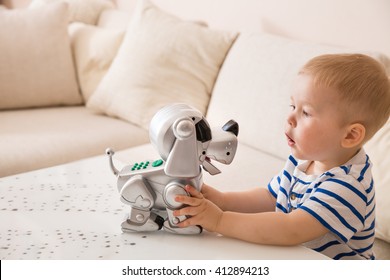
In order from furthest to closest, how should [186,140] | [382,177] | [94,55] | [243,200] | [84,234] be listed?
[94,55], [382,177], [243,200], [84,234], [186,140]

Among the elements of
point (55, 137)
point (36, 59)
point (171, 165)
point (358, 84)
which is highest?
point (358, 84)

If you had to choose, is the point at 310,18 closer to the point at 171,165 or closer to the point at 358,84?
the point at 358,84

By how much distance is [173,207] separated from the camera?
882 millimetres

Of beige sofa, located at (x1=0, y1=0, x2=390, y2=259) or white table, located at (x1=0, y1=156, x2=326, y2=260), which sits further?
beige sofa, located at (x1=0, y1=0, x2=390, y2=259)

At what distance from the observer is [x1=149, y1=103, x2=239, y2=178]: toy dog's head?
0.81m

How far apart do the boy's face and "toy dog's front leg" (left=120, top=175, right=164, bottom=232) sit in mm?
304

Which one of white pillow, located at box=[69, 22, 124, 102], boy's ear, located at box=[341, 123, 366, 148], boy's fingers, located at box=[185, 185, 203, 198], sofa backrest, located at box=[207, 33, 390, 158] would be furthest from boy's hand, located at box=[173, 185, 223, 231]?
white pillow, located at box=[69, 22, 124, 102]

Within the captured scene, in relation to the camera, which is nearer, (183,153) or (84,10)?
(183,153)

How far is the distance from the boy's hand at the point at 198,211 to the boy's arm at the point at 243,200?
131 mm

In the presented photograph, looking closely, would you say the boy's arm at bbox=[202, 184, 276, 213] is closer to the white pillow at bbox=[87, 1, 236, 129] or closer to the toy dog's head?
the toy dog's head


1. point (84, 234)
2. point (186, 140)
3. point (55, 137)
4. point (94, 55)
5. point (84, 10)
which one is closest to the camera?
point (186, 140)

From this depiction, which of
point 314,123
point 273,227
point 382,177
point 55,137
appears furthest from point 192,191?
point 55,137

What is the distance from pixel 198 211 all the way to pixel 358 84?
1.20 feet

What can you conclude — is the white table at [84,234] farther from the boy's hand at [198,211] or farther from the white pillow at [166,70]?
the white pillow at [166,70]
